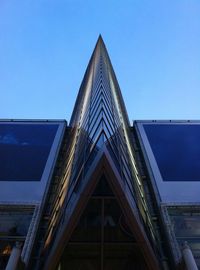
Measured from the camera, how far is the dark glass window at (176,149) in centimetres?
1940

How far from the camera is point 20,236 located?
13.4 meters

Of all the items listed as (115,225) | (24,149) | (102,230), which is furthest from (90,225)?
(24,149)

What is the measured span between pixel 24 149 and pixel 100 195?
1436 cm

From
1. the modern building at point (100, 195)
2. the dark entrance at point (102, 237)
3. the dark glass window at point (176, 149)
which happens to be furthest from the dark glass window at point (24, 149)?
the dark entrance at point (102, 237)

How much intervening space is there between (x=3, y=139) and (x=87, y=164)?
15.2 metres

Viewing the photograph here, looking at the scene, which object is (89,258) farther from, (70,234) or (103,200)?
(103,200)

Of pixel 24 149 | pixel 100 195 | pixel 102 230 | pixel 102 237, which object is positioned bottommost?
pixel 102 237

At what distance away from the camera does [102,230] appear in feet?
31.2

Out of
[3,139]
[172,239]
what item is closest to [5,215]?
[172,239]

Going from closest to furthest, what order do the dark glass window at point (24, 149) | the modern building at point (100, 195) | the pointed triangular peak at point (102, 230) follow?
the pointed triangular peak at point (102, 230), the modern building at point (100, 195), the dark glass window at point (24, 149)

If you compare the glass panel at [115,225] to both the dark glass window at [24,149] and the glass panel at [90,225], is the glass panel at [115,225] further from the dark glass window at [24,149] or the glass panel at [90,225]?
the dark glass window at [24,149]

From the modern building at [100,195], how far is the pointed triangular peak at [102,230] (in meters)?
0.03

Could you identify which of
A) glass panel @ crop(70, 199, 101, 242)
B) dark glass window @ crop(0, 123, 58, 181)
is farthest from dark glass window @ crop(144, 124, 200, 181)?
glass panel @ crop(70, 199, 101, 242)

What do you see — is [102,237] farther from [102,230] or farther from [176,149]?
[176,149]
